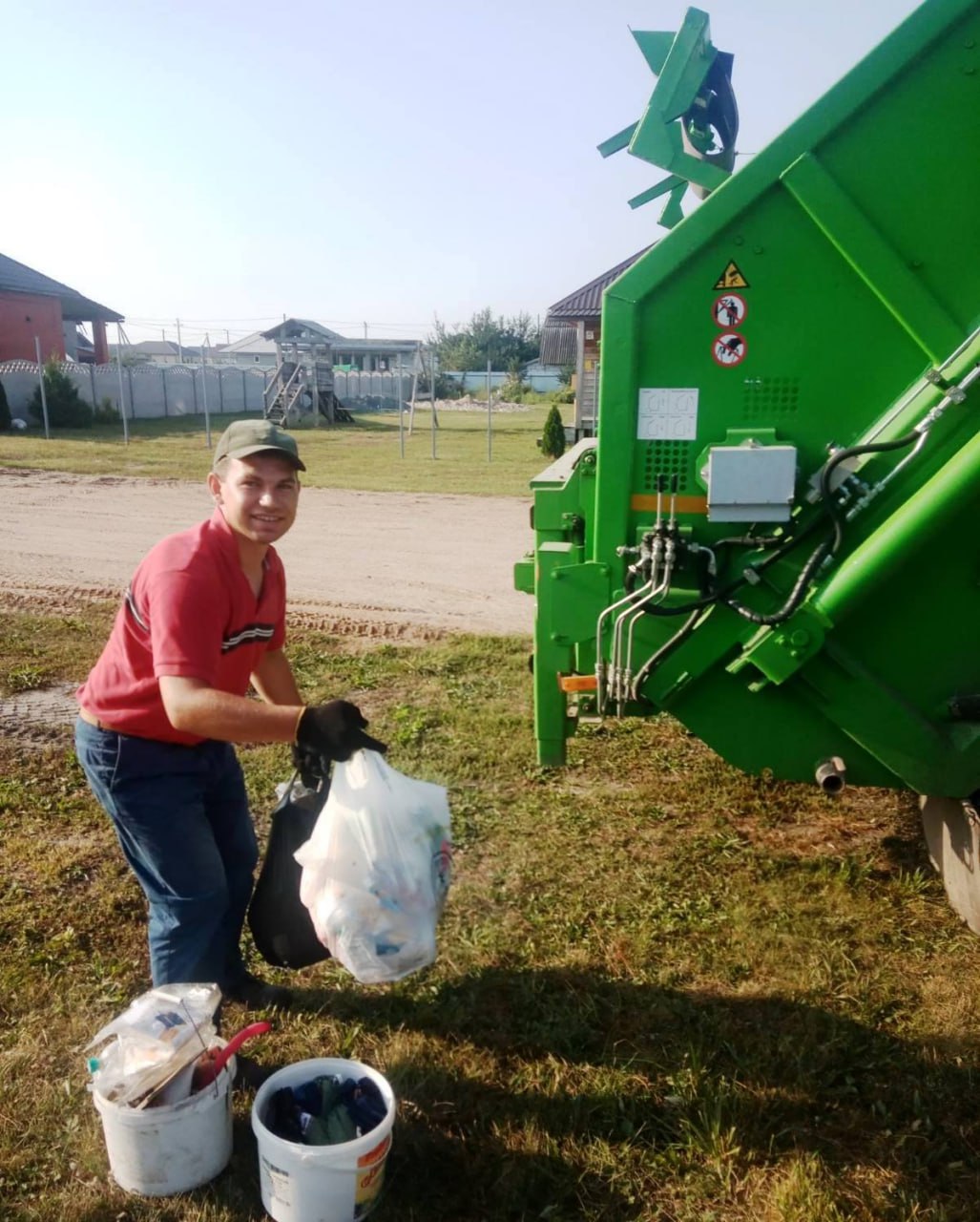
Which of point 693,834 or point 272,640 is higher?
point 272,640

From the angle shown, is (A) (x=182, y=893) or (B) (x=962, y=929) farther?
(B) (x=962, y=929)

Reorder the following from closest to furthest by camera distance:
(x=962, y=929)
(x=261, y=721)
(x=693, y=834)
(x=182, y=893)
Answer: (x=261, y=721) < (x=182, y=893) < (x=962, y=929) < (x=693, y=834)

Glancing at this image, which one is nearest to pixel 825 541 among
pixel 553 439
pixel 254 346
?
pixel 553 439

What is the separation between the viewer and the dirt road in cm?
719

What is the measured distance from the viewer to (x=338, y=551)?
9234mm

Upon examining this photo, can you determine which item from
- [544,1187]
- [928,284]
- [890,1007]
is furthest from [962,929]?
[928,284]

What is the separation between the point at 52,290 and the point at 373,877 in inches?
1452

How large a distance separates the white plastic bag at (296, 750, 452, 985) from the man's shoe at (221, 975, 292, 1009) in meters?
0.92

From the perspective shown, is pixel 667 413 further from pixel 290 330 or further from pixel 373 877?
pixel 290 330

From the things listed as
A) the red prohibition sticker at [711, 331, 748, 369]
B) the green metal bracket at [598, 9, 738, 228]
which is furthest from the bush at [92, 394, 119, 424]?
the red prohibition sticker at [711, 331, 748, 369]

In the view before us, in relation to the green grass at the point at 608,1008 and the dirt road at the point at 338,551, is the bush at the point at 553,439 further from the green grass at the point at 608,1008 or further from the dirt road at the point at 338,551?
the green grass at the point at 608,1008

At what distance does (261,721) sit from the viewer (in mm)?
2158

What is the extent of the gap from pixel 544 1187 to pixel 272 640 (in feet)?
5.13

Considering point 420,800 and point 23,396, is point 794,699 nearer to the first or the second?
point 420,800
